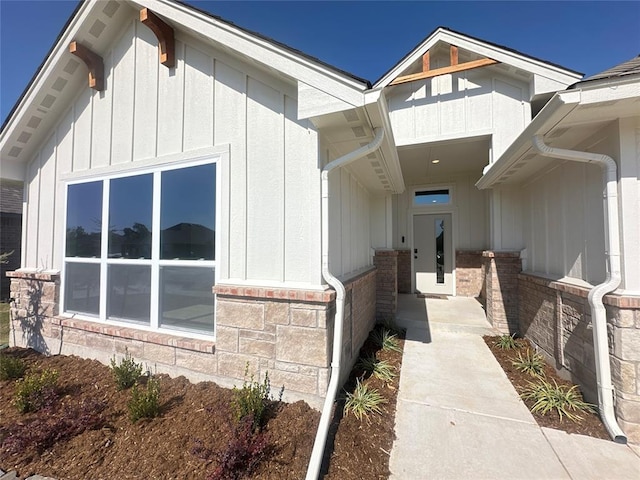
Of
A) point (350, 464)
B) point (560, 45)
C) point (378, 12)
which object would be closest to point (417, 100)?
point (378, 12)

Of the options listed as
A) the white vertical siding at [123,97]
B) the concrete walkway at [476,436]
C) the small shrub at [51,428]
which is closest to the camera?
the concrete walkway at [476,436]

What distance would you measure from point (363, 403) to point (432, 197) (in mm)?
7218

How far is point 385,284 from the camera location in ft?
19.7

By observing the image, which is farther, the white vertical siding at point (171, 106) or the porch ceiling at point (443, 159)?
the porch ceiling at point (443, 159)

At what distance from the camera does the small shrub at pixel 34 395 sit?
3100 mm

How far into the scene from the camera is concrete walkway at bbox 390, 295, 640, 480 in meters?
2.25

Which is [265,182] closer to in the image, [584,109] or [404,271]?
[584,109]

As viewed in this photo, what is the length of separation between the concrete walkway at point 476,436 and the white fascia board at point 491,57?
4933mm

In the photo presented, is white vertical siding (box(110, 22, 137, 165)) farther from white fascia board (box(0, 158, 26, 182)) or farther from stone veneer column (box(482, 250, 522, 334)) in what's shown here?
stone veneer column (box(482, 250, 522, 334))

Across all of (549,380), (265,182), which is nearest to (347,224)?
(265,182)

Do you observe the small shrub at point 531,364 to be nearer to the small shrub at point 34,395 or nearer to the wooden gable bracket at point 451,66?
the wooden gable bracket at point 451,66

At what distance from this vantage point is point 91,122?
434cm

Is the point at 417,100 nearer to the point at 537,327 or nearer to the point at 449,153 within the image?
the point at 449,153

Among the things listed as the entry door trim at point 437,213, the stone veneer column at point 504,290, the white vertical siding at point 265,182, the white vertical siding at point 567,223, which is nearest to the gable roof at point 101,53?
the white vertical siding at point 265,182
